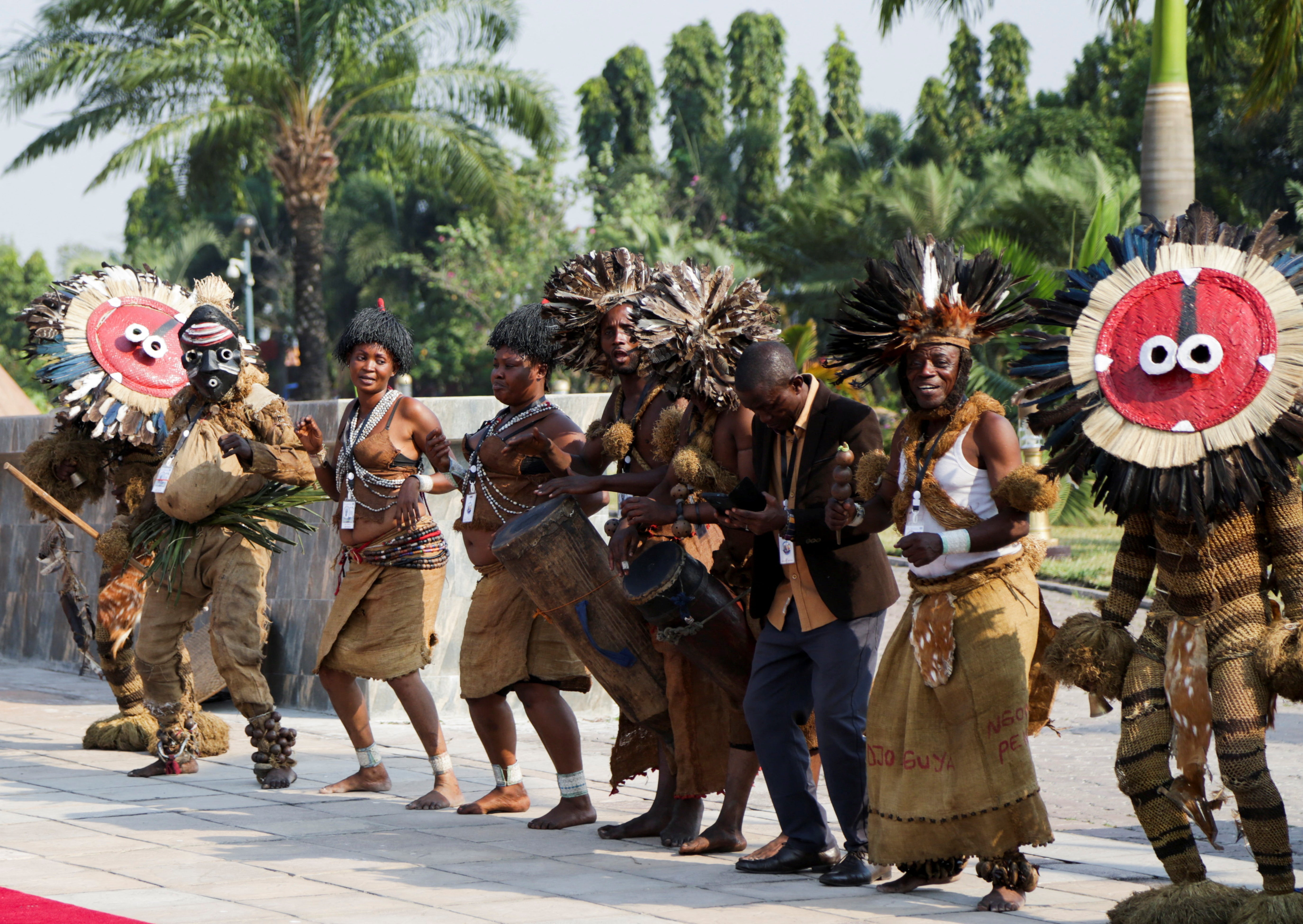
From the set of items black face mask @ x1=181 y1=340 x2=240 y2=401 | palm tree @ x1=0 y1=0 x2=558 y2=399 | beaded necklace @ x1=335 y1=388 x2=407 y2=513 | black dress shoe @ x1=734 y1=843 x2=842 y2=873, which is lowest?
black dress shoe @ x1=734 y1=843 x2=842 y2=873

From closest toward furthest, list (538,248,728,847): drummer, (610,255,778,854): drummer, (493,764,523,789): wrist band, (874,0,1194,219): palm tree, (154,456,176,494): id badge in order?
1. (610,255,778,854): drummer
2. (538,248,728,847): drummer
3. (493,764,523,789): wrist band
4. (154,456,176,494): id badge
5. (874,0,1194,219): palm tree

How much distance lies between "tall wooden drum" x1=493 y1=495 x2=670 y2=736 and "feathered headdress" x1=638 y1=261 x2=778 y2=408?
65 centimetres

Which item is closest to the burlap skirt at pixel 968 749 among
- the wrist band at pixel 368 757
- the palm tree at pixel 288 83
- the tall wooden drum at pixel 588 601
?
the tall wooden drum at pixel 588 601

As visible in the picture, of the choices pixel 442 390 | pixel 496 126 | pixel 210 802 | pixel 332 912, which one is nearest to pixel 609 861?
→ pixel 332 912

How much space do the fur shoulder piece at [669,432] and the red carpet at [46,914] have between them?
240 centimetres

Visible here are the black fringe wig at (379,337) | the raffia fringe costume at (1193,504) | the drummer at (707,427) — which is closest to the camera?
the raffia fringe costume at (1193,504)

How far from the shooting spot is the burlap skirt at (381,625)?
686 cm

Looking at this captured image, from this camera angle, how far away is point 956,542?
15.7ft

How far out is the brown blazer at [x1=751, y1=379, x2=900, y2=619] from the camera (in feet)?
17.3

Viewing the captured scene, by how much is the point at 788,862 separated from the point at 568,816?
1193 mm

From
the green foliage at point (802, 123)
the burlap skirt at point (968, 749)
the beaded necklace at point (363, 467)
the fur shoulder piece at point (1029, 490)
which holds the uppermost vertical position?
the green foliage at point (802, 123)

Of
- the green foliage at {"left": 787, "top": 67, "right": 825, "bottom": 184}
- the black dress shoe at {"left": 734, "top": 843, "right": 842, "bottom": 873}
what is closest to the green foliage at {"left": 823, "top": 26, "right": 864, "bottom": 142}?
the green foliage at {"left": 787, "top": 67, "right": 825, "bottom": 184}

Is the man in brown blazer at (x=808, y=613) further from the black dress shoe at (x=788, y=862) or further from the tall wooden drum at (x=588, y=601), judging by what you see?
the tall wooden drum at (x=588, y=601)

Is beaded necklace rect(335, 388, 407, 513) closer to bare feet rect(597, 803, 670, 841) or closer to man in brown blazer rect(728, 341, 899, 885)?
bare feet rect(597, 803, 670, 841)
